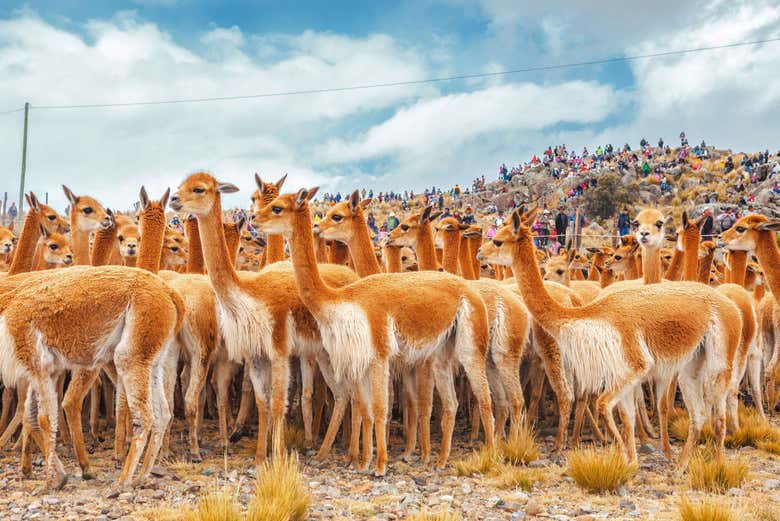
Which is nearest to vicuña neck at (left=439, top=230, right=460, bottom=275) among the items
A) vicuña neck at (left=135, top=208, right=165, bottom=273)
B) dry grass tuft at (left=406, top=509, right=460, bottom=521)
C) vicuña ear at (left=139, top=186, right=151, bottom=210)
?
vicuña neck at (left=135, top=208, right=165, bottom=273)

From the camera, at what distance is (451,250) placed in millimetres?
9672

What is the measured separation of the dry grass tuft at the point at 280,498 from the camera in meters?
4.05

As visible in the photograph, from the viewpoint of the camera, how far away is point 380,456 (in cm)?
580

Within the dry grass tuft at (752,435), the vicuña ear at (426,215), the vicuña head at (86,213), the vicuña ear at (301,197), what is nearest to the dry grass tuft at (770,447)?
the dry grass tuft at (752,435)

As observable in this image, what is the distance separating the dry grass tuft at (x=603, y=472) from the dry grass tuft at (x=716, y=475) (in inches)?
20.9

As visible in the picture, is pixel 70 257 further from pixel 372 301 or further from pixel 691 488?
pixel 691 488

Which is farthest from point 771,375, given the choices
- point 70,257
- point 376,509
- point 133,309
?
point 70,257

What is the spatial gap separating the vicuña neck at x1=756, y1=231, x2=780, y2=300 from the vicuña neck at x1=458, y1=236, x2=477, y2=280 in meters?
3.77

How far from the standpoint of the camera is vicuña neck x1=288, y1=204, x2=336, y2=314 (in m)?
5.95

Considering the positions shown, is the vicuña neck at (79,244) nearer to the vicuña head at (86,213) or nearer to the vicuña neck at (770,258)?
the vicuña head at (86,213)

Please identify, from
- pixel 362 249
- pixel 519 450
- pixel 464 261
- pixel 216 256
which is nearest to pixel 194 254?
pixel 362 249

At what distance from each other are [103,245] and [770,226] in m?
7.75

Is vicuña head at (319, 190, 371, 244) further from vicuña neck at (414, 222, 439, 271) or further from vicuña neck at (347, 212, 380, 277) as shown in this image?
vicuña neck at (414, 222, 439, 271)

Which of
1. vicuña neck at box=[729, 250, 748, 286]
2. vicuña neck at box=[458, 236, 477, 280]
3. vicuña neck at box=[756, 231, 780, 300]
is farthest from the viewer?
vicuña neck at box=[458, 236, 477, 280]
